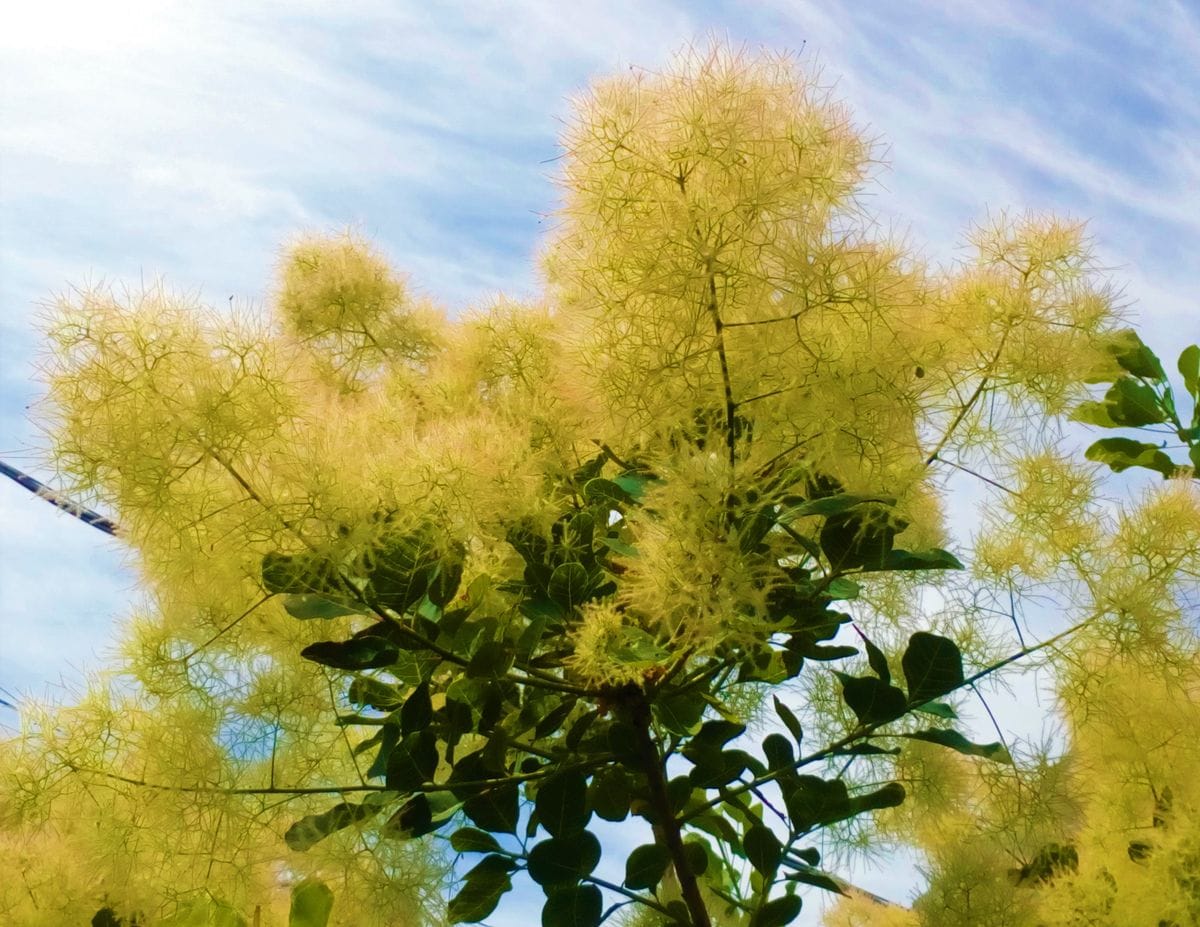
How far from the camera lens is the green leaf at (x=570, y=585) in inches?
39.6

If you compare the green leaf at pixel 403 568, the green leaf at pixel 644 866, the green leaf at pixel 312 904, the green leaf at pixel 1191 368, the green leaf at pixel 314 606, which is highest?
the green leaf at pixel 1191 368

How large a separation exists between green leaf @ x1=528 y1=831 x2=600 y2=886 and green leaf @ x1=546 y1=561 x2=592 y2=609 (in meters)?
0.22

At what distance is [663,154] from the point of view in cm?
98

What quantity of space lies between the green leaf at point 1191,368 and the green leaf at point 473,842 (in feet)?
3.13

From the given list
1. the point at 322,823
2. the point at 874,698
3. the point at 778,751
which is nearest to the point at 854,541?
the point at 874,698

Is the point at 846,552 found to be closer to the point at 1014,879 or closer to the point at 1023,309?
the point at 1023,309

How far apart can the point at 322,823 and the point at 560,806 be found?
0.22 meters

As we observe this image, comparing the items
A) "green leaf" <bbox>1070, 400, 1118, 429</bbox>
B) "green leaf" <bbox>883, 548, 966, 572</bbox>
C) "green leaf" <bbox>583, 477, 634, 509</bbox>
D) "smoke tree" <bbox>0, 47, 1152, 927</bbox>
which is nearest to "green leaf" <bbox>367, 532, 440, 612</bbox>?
"smoke tree" <bbox>0, 47, 1152, 927</bbox>

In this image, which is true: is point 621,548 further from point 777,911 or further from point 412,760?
point 777,911

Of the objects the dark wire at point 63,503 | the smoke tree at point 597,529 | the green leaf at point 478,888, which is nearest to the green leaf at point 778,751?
the smoke tree at point 597,529

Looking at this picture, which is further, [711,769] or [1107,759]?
[1107,759]

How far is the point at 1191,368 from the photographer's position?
4.74 ft

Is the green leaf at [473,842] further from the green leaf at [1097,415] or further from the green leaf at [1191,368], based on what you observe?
the green leaf at [1191,368]

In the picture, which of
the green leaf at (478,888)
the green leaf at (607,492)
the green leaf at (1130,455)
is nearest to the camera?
the green leaf at (607,492)
